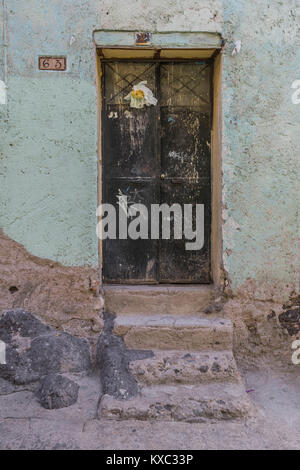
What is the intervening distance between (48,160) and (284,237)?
6.54ft

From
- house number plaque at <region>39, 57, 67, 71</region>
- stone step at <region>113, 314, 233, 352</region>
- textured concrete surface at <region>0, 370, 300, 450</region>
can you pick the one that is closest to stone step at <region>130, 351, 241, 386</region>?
stone step at <region>113, 314, 233, 352</region>

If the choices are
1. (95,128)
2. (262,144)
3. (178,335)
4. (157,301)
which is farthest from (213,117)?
(178,335)

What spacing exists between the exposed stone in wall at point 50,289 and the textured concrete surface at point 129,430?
1.96 ft

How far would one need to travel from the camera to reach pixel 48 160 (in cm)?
317

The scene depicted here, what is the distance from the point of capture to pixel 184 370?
9.30ft

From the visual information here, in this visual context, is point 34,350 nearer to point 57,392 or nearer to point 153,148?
point 57,392

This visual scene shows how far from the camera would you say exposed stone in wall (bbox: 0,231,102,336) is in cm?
317

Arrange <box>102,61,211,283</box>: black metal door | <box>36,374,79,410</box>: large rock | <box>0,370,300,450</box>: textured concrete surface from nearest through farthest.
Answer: <box>0,370,300,450</box>: textured concrete surface
<box>36,374,79,410</box>: large rock
<box>102,61,211,283</box>: black metal door

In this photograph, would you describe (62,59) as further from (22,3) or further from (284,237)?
(284,237)

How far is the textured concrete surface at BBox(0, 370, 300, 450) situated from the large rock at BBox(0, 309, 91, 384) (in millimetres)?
209

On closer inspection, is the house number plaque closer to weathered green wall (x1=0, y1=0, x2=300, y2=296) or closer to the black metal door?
weathered green wall (x1=0, y1=0, x2=300, y2=296)

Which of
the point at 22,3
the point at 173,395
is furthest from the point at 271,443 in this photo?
the point at 22,3

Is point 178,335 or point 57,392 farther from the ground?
point 178,335

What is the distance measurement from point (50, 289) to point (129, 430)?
4.15 feet
